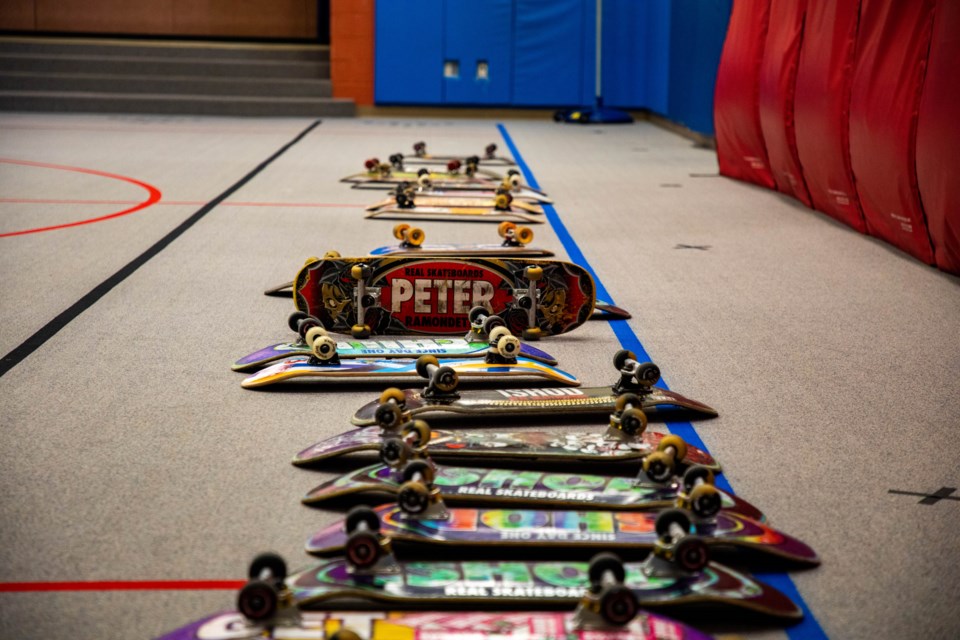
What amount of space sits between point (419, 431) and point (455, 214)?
14.0ft

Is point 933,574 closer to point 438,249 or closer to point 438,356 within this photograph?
point 438,356

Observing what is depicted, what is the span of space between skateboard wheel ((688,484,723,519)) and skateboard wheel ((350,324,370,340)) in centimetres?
191

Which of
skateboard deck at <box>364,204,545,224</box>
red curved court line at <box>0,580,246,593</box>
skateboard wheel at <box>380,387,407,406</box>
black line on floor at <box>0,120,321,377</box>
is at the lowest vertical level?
red curved court line at <box>0,580,246,593</box>

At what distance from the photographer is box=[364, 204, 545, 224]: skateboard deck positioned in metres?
6.77

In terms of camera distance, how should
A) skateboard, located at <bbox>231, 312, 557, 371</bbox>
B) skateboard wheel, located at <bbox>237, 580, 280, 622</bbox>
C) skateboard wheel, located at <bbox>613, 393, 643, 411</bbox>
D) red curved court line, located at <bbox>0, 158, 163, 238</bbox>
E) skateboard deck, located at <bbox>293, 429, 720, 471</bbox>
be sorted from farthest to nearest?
red curved court line, located at <bbox>0, 158, 163, 238</bbox>
skateboard, located at <bbox>231, 312, 557, 371</bbox>
skateboard wheel, located at <bbox>613, 393, 643, 411</bbox>
skateboard deck, located at <bbox>293, 429, 720, 471</bbox>
skateboard wheel, located at <bbox>237, 580, 280, 622</bbox>

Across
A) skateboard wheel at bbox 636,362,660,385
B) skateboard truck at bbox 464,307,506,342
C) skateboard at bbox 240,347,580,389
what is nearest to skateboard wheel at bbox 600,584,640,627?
skateboard wheel at bbox 636,362,660,385

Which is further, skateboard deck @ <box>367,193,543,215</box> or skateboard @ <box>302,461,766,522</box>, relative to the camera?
skateboard deck @ <box>367,193,543,215</box>

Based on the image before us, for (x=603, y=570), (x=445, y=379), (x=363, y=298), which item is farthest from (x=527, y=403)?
(x=603, y=570)

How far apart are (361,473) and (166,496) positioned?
1.53ft

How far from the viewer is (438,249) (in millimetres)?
5305

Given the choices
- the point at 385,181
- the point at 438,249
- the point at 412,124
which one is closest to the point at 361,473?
the point at 438,249

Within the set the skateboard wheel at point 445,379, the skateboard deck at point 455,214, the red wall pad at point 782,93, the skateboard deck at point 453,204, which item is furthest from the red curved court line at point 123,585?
the red wall pad at point 782,93

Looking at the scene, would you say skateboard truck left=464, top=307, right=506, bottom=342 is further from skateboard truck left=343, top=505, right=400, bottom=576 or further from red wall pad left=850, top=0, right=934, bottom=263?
red wall pad left=850, top=0, right=934, bottom=263

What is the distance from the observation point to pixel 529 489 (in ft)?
8.36
